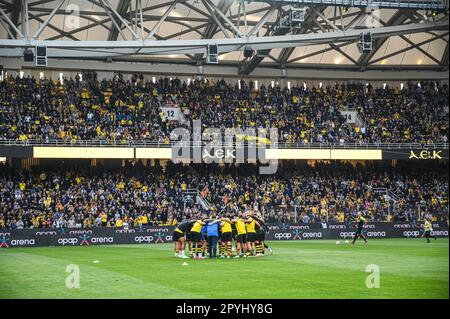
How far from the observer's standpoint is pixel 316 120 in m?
57.0

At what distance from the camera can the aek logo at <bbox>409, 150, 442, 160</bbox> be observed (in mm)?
53906

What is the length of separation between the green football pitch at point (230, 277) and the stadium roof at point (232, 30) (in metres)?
17.6

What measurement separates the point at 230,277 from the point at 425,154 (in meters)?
39.1

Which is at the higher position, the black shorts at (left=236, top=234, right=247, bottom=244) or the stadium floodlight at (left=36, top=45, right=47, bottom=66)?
Result: the stadium floodlight at (left=36, top=45, right=47, bottom=66)

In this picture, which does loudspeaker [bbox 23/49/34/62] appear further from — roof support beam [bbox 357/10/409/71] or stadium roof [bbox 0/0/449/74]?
roof support beam [bbox 357/10/409/71]

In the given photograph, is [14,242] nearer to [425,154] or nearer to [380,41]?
[425,154]

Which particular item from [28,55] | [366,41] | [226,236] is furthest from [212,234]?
[366,41]

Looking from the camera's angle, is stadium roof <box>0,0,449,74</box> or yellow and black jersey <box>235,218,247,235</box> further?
stadium roof <box>0,0,449,74</box>

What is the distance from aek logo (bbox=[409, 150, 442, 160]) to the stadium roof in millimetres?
9167

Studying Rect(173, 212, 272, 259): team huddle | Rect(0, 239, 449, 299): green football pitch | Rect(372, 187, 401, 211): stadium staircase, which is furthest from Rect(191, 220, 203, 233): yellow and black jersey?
Rect(372, 187, 401, 211): stadium staircase

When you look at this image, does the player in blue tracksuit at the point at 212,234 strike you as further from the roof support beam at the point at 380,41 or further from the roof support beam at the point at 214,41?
the roof support beam at the point at 380,41

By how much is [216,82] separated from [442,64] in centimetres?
2058

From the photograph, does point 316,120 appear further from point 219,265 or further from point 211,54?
point 219,265

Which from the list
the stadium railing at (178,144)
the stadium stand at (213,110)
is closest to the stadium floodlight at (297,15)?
the stadium railing at (178,144)
